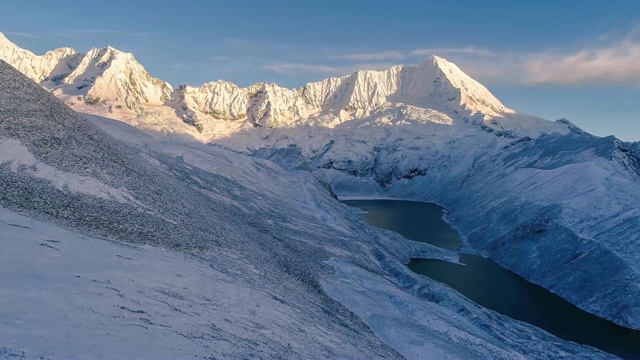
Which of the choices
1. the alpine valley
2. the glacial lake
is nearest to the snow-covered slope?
the alpine valley

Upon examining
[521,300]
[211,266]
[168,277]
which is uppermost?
[168,277]

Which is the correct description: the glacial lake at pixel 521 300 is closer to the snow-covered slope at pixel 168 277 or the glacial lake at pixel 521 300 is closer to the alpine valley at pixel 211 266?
the alpine valley at pixel 211 266

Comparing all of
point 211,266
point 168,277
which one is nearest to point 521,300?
point 211,266

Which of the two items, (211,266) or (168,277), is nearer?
(168,277)

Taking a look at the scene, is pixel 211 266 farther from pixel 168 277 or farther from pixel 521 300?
pixel 521 300

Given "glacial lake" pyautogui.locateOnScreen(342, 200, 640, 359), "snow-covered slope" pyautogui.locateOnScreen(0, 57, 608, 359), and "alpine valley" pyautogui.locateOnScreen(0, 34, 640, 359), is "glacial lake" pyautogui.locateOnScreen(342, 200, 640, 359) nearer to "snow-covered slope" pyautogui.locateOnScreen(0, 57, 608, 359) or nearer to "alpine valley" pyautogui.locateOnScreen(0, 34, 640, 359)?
"alpine valley" pyautogui.locateOnScreen(0, 34, 640, 359)

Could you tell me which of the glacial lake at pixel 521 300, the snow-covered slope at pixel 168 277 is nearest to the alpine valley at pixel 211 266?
the snow-covered slope at pixel 168 277

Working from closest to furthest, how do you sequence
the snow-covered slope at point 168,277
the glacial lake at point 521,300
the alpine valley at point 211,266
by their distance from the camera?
the snow-covered slope at point 168,277 → the alpine valley at point 211,266 → the glacial lake at point 521,300
